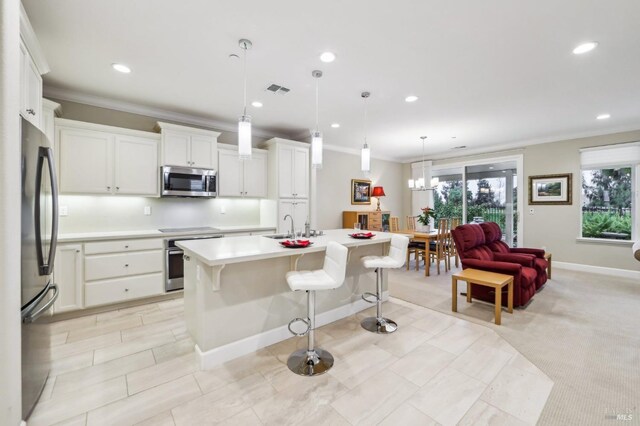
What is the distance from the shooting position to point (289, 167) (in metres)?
4.78

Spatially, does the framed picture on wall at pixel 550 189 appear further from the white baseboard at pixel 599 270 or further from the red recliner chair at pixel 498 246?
the red recliner chair at pixel 498 246

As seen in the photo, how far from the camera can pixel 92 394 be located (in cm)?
188

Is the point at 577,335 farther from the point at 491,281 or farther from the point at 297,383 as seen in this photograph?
the point at 297,383

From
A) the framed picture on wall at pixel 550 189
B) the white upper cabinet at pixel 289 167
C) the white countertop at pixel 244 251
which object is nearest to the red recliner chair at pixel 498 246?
the framed picture on wall at pixel 550 189

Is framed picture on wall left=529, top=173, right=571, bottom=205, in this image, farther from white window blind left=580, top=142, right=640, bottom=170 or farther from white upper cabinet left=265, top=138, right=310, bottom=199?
white upper cabinet left=265, top=138, right=310, bottom=199

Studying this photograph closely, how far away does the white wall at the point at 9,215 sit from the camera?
4.24 feet

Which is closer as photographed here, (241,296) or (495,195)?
(241,296)

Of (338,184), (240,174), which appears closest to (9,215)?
(240,174)

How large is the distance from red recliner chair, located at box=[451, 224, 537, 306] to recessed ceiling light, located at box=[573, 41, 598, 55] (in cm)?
219

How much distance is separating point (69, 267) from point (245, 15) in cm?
320

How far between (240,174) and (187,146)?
0.90 m

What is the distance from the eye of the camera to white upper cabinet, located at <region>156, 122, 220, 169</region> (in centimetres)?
379

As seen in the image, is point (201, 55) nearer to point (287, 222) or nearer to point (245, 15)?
point (245, 15)

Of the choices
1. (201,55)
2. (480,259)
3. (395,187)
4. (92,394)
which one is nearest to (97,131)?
(201,55)
